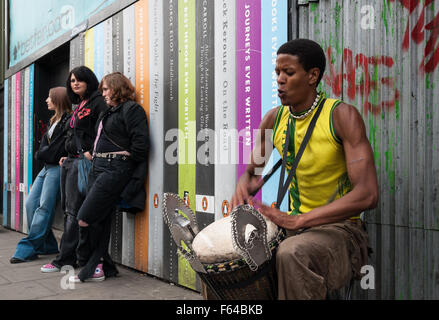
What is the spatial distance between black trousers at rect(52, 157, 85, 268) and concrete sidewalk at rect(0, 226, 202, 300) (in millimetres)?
186

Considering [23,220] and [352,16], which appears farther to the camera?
[23,220]

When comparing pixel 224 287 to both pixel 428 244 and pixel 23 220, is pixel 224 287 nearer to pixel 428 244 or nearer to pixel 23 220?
pixel 428 244

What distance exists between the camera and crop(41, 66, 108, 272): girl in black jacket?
14.5 ft

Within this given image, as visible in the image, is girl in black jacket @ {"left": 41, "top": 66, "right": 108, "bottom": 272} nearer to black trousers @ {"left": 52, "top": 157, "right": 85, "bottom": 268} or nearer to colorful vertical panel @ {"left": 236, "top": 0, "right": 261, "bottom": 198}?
black trousers @ {"left": 52, "top": 157, "right": 85, "bottom": 268}

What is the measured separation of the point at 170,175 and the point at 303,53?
2.34 meters

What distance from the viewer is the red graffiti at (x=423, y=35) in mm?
2303

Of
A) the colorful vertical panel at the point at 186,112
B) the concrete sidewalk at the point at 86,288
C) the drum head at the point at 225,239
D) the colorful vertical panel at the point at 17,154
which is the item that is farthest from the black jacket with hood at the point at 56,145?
the drum head at the point at 225,239

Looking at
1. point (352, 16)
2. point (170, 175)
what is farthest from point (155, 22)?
point (352, 16)

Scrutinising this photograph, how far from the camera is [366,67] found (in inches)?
102


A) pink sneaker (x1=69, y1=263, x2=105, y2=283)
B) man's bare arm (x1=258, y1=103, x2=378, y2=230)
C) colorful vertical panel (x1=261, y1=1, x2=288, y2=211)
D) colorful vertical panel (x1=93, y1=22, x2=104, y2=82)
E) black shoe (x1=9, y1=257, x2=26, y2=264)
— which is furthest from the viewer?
colorful vertical panel (x1=93, y1=22, x2=104, y2=82)

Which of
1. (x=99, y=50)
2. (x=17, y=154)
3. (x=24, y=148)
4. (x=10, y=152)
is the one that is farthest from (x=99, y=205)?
(x=10, y=152)

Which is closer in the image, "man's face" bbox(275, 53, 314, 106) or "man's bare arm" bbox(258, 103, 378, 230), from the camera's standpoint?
"man's bare arm" bbox(258, 103, 378, 230)

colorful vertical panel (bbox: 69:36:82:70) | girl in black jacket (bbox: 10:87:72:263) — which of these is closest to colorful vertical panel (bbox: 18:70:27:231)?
colorful vertical panel (bbox: 69:36:82:70)

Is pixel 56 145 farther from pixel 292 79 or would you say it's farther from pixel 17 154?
pixel 292 79
